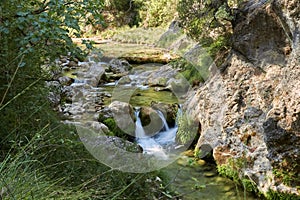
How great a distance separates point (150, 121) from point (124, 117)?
47 cm

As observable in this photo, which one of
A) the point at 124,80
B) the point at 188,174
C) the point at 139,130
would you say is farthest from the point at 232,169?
the point at 124,80

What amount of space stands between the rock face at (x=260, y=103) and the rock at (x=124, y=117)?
118 cm

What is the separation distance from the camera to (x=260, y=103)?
3.87 m

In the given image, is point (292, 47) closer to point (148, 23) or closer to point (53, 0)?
point (53, 0)

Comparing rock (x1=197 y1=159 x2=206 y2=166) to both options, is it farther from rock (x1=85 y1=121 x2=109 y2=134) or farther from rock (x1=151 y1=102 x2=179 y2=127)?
rock (x1=85 y1=121 x2=109 y2=134)

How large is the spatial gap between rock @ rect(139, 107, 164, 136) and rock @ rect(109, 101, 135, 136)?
0.62 ft

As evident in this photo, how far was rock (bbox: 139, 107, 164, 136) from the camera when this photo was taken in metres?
5.53

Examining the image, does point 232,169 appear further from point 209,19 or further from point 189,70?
point 189,70

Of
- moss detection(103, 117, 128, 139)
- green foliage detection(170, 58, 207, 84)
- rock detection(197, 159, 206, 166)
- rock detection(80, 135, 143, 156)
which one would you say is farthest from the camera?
green foliage detection(170, 58, 207, 84)

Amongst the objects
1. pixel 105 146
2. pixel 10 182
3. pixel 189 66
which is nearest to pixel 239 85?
pixel 105 146

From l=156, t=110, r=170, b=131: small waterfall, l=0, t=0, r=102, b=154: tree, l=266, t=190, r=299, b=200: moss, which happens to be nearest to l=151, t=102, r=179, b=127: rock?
l=156, t=110, r=170, b=131: small waterfall

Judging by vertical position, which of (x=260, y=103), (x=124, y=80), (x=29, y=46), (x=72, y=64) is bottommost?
(x=124, y=80)

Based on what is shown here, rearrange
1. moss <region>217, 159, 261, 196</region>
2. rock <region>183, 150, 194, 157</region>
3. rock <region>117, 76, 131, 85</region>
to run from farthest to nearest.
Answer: rock <region>117, 76, 131, 85</region>, rock <region>183, 150, 194, 157</region>, moss <region>217, 159, 261, 196</region>

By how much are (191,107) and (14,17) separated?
3414 millimetres
